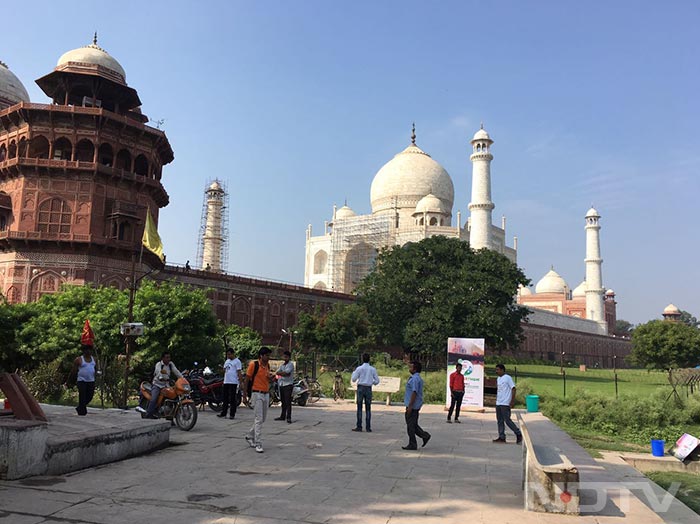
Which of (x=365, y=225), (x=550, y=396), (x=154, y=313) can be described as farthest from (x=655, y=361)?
(x=154, y=313)

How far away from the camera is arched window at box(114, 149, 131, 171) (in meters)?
29.0

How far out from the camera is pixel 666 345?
47344 mm

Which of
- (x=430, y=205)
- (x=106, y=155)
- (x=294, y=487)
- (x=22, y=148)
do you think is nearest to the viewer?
(x=294, y=487)

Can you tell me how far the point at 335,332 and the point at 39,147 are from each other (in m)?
18.6

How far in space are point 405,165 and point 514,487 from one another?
5915 centimetres

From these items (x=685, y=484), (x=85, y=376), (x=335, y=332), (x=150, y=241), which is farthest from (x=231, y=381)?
(x=335, y=332)

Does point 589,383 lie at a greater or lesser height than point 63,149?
lesser

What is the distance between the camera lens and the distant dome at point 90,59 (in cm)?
2897

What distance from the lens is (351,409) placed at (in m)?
16.0

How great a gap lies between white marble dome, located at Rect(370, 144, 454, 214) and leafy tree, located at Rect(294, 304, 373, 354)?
91.6 ft

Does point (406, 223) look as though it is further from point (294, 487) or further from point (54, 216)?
point (294, 487)

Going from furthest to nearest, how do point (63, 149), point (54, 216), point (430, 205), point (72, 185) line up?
point (430, 205) → point (63, 149) → point (72, 185) → point (54, 216)

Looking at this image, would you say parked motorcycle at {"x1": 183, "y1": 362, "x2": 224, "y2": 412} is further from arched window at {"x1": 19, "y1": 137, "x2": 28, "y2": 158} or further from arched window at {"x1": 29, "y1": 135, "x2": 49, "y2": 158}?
arched window at {"x1": 19, "y1": 137, "x2": 28, "y2": 158}

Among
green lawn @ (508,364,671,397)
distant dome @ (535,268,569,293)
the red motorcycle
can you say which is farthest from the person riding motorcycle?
distant dome @ (535,268,569,293)
